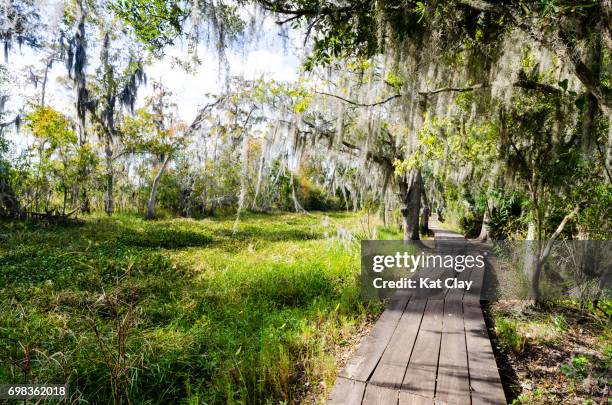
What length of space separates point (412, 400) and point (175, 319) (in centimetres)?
339

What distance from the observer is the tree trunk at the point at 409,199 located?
851 centimetres

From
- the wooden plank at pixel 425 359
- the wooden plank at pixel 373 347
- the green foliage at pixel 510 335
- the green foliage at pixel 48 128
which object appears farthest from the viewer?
the green foliage at pixel 48 128

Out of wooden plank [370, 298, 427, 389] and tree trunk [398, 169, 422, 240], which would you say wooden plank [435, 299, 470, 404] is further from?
tree trunk [398, 169, 422, 240]

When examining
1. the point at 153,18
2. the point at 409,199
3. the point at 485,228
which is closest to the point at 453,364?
the point at 153,18

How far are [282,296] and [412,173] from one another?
4838 millimetres

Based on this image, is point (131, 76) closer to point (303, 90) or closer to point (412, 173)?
point (303, 90)

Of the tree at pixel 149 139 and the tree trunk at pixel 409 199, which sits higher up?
the tree at pixel 149 139

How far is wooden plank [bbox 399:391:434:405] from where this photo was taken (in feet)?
7.56

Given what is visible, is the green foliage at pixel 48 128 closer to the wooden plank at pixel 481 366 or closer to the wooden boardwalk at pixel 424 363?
the wooden boardwalk at pixel 424 363

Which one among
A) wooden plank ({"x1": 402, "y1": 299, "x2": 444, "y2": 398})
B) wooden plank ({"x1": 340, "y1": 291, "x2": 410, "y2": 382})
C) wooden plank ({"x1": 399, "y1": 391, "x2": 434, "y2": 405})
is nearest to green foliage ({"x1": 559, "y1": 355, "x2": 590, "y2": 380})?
wooden plank ({"x1": 402, "y1": 299, "x2": 444, "y2": 398})

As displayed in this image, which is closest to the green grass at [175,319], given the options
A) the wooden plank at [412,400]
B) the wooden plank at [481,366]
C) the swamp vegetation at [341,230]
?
the swamp vegetation at [341,230]

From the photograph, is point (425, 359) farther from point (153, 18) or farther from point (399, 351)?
point (153, 18)

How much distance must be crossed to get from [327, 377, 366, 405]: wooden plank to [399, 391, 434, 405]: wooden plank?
1.03 feet

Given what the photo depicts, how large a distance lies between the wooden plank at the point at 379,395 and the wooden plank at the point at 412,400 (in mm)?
52
